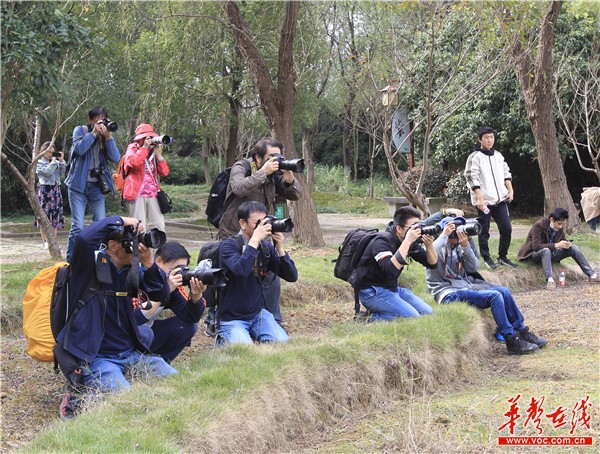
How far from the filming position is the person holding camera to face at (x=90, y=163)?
716cm

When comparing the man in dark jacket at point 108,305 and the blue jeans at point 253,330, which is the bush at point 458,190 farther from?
the man in dark jacket at point 108,305

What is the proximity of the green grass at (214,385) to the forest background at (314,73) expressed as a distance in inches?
137

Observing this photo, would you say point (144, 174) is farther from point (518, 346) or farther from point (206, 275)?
point (518, 346)

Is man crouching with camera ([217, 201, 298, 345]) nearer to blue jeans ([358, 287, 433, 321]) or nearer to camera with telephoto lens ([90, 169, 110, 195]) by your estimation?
blue jeans ([358, 287, 433, 321])

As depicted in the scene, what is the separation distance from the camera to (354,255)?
6.63 metres

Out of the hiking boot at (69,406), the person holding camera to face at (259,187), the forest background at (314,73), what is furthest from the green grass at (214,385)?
the forest background at (314,73)

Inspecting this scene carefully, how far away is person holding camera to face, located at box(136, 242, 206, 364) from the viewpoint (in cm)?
495

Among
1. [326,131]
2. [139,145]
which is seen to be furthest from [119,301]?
[326,131]

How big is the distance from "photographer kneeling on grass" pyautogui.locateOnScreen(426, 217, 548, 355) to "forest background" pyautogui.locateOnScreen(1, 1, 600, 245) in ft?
11.8

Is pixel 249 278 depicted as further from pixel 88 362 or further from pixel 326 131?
pixel 326 131

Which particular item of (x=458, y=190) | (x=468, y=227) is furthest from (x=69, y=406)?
(x=458, y=190)

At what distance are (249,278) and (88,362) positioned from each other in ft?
5.32

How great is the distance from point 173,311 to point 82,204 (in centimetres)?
264

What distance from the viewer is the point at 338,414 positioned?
17.1 ft
